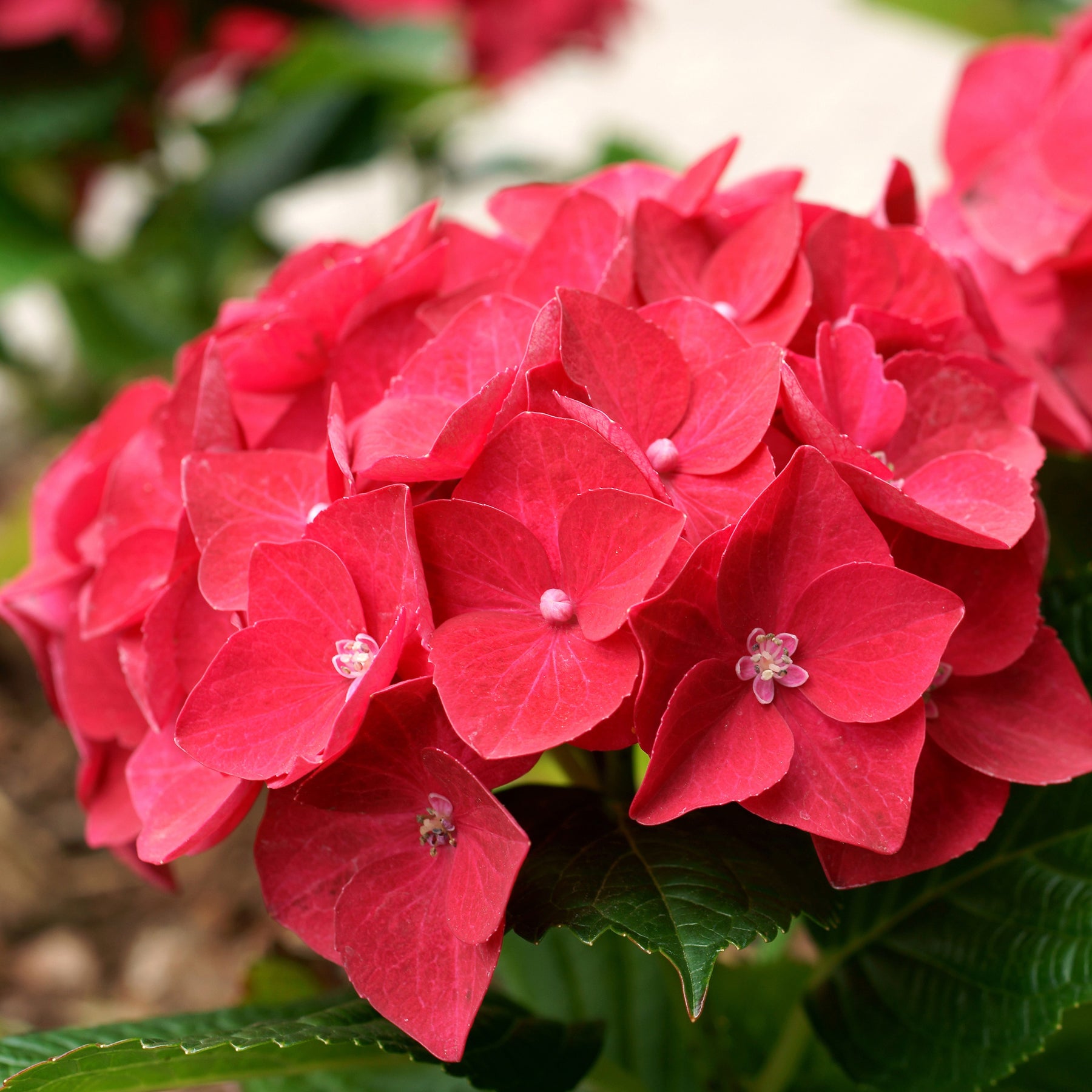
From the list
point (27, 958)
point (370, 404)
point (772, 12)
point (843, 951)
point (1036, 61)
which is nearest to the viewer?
point (370, 404)

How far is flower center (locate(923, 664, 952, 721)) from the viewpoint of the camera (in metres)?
0.49

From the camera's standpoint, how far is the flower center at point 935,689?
0.49 metres

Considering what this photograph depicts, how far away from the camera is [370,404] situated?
0.56 meters

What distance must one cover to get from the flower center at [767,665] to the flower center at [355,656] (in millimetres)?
145

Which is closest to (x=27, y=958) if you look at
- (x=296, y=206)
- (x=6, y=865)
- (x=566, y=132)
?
(x=6, y=865)

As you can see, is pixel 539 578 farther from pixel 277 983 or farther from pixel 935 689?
pixel 277 983

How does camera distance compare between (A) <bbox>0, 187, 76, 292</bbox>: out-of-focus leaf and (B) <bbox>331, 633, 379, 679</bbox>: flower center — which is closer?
(B) <bbox>331, 633, 379, 679</bbox>: flower center

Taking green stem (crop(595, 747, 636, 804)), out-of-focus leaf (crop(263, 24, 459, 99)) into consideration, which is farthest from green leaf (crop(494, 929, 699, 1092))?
out-of-focus leaf (crop(263, 24, 459, 99))

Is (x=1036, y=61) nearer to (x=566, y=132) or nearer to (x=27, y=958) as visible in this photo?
(x=27, y=958)

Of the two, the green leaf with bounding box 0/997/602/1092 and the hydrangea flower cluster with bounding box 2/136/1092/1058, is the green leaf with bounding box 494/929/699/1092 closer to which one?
the green leaf with bounding box 0/997/602/1092

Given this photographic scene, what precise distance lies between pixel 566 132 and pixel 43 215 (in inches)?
63.2

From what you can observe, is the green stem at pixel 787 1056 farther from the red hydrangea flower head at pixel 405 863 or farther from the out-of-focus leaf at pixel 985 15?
the out-of-focus leaf at pixel 985 15

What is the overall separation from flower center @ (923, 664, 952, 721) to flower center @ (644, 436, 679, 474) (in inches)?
5.6

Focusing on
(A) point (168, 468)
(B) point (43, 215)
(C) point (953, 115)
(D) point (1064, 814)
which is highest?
(C) point (953, 115)
